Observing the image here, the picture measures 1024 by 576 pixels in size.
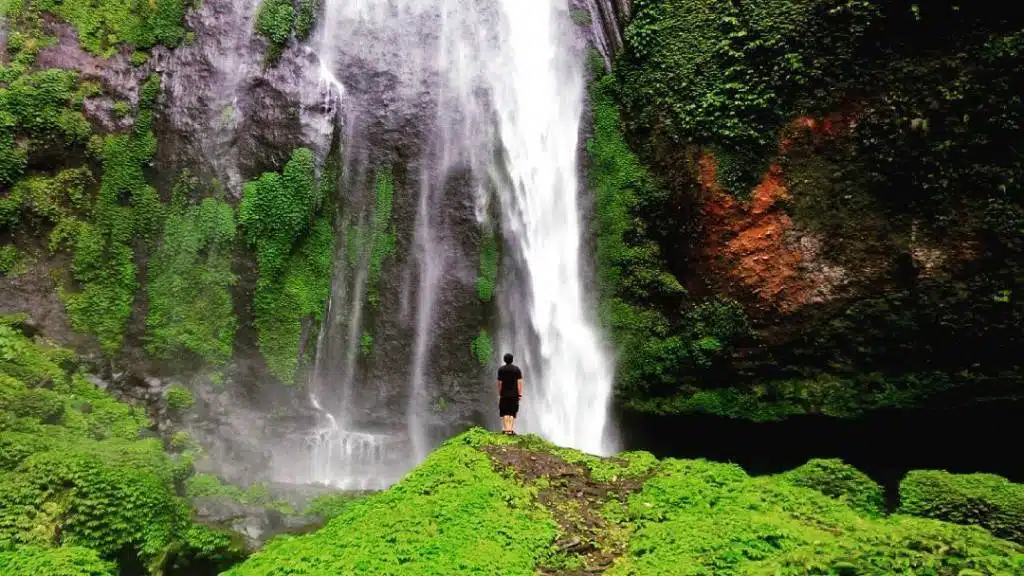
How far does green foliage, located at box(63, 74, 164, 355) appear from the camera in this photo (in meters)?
11.1

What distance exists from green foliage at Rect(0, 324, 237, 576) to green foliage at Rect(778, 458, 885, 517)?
731 cm

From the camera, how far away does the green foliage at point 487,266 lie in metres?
12.6

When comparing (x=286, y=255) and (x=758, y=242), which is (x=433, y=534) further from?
(x=758, y=242)

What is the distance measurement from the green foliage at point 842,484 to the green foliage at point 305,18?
12.4 m

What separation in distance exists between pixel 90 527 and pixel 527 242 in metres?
8.73

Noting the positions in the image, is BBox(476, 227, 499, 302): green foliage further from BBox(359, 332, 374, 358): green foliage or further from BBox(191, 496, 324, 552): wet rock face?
BBox(191, 496, 324, 552): wet rock face

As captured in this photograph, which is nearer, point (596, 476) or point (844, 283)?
point (596, 476)

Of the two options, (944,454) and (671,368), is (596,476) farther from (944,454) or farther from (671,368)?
(944,454)

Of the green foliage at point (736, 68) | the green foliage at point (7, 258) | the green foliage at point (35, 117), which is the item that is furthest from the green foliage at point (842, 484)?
the green foliage at point (35, 117)

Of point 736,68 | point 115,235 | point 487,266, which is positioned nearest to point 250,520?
point 115,235

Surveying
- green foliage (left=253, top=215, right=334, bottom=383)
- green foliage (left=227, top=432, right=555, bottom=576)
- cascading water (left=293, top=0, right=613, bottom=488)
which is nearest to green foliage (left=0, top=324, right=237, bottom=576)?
green foliage (left=227, top=432, right=555, bottom=576)

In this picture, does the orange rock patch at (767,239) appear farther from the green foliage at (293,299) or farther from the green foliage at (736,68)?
the green foliage at (293,299)

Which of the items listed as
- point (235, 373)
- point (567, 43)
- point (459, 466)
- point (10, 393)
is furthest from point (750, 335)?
point (10, 393)

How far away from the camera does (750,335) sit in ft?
36.1
